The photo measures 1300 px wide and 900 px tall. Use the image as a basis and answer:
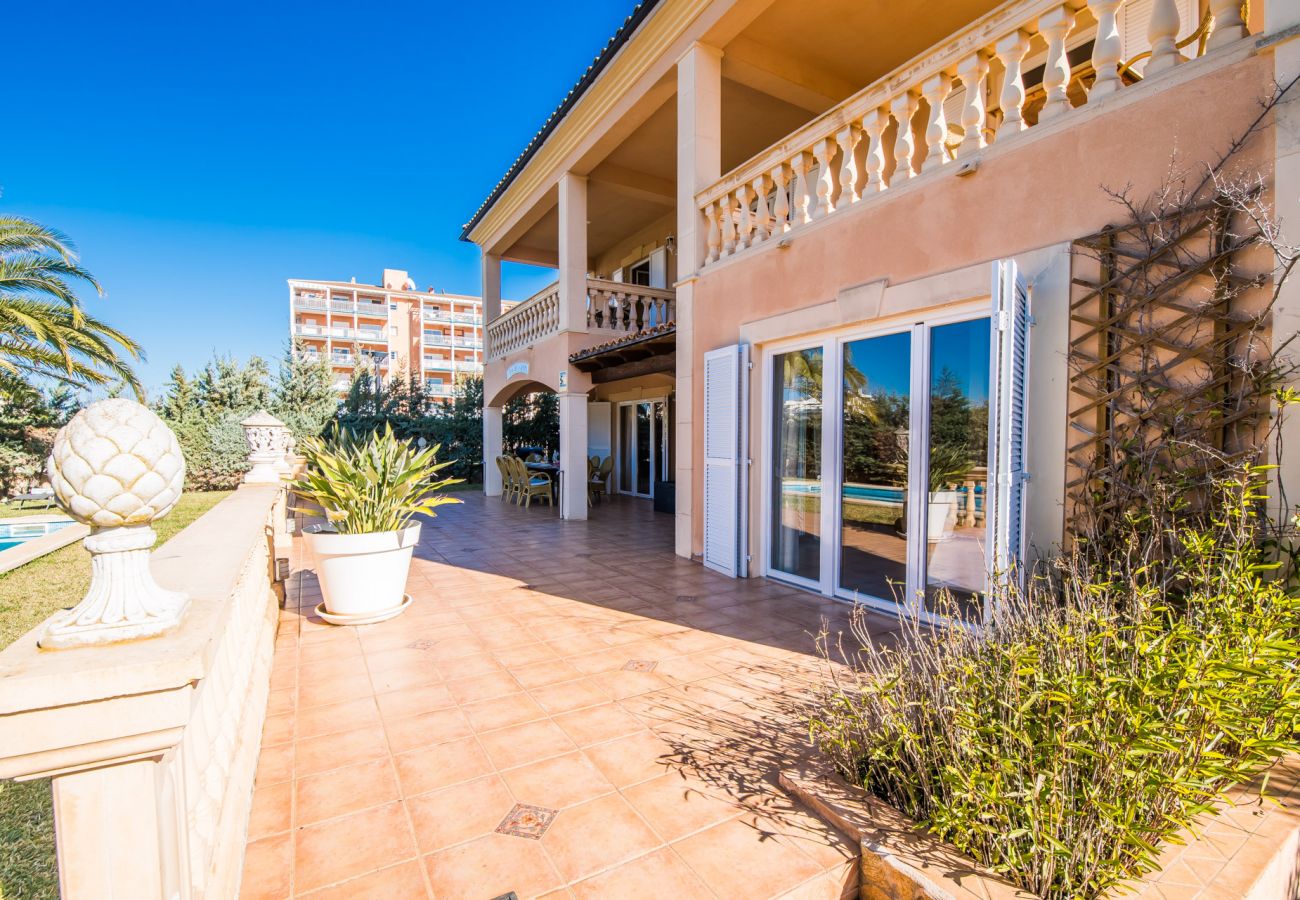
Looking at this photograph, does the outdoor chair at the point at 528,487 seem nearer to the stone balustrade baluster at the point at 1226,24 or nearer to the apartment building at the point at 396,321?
the stone balustrade baluster at the point at 1226,24

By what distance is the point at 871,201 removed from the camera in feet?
16.3

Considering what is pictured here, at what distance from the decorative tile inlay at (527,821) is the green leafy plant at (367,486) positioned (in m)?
2.68

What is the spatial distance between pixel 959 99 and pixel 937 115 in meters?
2.50

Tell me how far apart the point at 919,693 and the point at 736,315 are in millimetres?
4772

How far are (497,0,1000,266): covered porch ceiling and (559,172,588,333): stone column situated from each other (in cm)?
37

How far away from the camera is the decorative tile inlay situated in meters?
2.31

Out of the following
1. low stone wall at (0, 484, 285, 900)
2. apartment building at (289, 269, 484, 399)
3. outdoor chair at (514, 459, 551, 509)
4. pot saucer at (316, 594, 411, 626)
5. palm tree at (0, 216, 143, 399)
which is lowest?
pot saucer at (316, 594, 411, 626)

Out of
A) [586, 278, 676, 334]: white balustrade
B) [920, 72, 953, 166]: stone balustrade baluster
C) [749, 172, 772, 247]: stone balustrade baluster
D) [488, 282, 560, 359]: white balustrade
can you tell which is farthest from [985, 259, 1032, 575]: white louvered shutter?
[488, 282, 560, 359]: white balustrade

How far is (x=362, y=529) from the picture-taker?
490cm

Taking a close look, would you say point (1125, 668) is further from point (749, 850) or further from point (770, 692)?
point (770, 692)

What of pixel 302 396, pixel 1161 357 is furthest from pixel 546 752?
pixel 302 396

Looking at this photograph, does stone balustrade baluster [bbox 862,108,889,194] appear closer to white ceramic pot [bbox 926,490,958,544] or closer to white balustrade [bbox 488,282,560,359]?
white ceramic pot [bbox 926,490,958,544]

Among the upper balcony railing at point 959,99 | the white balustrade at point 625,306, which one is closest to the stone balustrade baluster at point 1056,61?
the upper balcony railing at point 959,99

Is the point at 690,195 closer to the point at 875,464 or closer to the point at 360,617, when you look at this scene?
the point at 875,464
